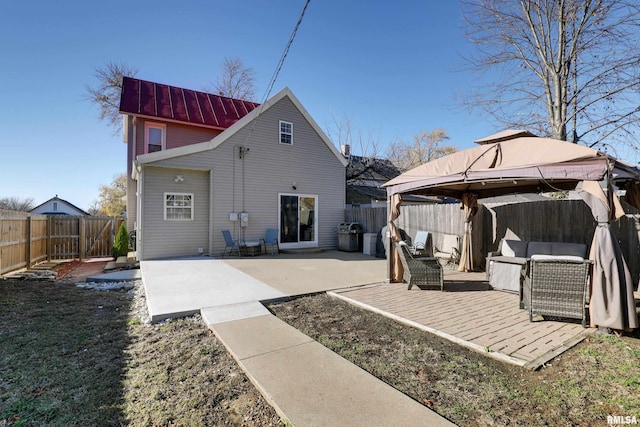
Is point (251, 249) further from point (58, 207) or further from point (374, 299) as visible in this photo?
point (58, 207)

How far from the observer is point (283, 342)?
3592 millimetres

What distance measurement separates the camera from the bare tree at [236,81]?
22.5 metres

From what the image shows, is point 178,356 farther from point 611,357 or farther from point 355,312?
point 611,357

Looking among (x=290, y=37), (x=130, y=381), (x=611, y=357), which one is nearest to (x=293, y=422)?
(x=130, y=381)

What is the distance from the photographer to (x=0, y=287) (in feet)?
22.0

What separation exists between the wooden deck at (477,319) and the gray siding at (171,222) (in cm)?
644

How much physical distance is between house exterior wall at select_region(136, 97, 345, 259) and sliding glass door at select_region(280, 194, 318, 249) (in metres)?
0.23

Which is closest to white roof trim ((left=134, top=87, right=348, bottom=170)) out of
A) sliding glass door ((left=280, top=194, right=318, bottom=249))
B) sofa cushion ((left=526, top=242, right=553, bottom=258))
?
sliding glass door ((left=280, top=194, right=318, bottom=249))

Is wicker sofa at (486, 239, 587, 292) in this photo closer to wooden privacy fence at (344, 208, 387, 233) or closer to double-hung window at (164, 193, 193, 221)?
wooden privacy fence at (344, 208, 387, 233)

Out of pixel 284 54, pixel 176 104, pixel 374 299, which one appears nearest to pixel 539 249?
pixel 374 299

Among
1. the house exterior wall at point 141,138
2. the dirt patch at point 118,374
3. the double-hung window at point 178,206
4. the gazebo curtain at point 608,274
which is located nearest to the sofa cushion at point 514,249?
the gazebo curtain at point 608,274

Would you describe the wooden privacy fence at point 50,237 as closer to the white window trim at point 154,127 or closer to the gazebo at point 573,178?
the white window trim at point 154,127

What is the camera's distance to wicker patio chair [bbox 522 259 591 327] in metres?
3.99

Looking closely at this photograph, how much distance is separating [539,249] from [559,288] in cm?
256
